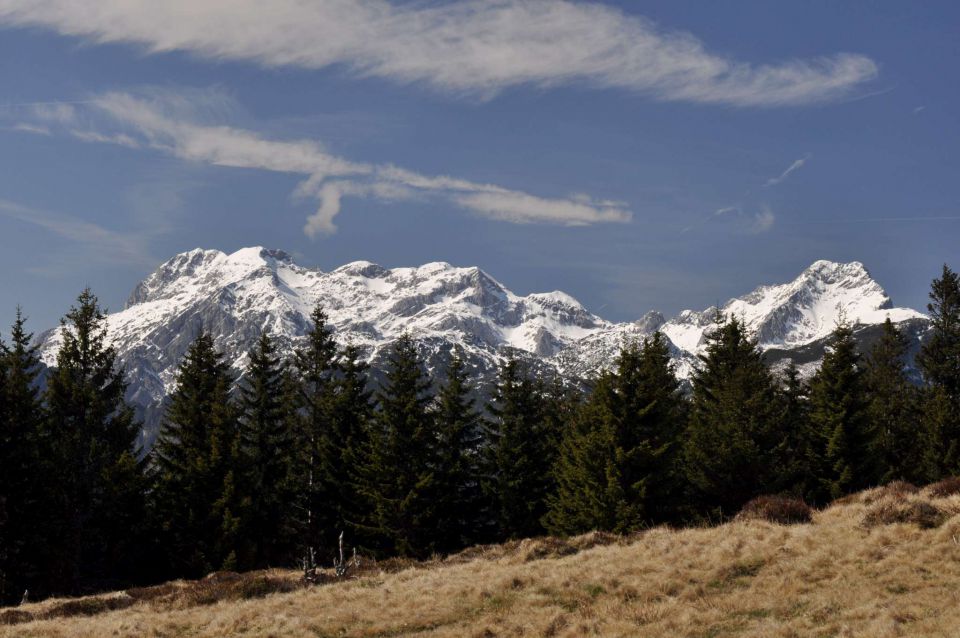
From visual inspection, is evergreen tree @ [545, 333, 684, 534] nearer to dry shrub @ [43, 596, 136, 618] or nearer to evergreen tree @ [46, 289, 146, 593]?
dry shrub @ [43, 596, 136, 618]

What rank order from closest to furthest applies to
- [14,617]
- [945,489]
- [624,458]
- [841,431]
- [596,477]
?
[14,617]
[945,489]
[624,458]
[596,477]
[841,431]

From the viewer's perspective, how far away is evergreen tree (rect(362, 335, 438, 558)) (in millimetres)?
44719

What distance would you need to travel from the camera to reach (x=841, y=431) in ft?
143

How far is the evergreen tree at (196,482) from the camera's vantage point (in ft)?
135

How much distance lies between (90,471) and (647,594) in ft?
117

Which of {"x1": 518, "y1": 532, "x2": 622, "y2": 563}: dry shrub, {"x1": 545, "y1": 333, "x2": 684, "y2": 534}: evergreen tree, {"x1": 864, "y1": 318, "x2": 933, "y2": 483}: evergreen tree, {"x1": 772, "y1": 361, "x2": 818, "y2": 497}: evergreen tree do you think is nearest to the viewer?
{"x1": 518, "y1": 532, "x2": 622, "y2": 563}: dry shrub

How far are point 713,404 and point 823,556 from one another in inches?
1184

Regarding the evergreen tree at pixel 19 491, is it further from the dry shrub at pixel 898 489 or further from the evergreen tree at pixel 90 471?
the dry shrub at pixel 898 489

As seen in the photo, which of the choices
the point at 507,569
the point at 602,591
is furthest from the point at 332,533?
the point at 602,591

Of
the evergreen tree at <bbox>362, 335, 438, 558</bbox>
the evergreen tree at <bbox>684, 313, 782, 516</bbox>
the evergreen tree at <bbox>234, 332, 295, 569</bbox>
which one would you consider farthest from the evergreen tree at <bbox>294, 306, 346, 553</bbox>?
the evergreen tree at <bbox>684, 313, 782, 516</bbox>

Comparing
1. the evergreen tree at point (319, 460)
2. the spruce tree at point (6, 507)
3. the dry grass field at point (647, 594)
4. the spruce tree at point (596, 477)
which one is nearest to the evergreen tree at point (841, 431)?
the spruce tree at point (596, 477)

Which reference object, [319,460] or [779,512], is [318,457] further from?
[779,512]

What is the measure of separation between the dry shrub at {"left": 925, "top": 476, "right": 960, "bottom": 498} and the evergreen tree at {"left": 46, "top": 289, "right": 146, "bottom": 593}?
127 feet

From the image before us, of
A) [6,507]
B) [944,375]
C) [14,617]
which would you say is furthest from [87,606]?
[944,375]
